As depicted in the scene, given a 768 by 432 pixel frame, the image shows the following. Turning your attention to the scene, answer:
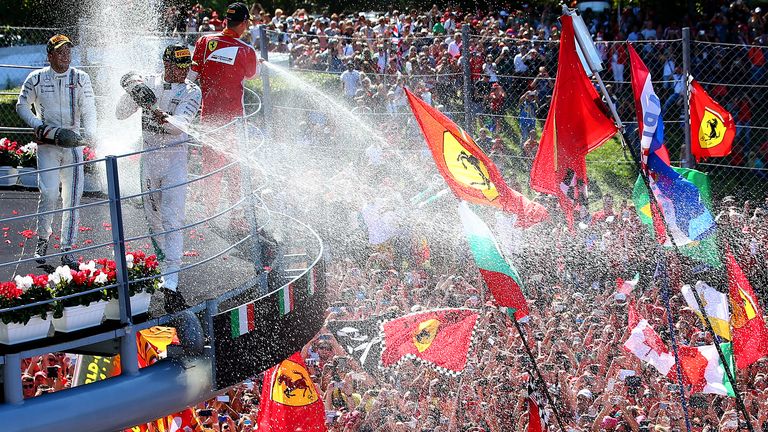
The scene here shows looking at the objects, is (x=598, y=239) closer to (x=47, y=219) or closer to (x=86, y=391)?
→ (x=47, y=219)

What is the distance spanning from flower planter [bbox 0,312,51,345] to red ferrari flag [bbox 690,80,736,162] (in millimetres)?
8837

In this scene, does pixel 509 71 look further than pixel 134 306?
Yes

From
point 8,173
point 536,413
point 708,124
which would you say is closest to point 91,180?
point 8,173

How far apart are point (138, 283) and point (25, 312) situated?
682 millimetres

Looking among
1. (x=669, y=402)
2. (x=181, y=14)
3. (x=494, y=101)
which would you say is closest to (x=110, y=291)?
(x=669, y=402)

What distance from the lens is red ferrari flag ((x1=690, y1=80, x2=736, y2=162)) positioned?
12.8 metres

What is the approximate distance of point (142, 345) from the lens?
7738 millimetres

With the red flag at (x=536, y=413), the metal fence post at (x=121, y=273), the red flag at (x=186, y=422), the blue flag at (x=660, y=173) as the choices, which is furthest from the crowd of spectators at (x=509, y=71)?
the metal fence post at (x=121, y=273)

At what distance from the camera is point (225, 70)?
7.95 meters

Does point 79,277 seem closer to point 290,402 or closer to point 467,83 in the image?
point 290,402

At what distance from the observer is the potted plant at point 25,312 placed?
573 cm

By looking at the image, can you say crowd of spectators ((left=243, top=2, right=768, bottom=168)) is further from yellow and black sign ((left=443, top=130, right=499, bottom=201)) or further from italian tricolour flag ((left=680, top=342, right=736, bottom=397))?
yellow and black sign ((left=443, top=130, right=499, bottom=201))

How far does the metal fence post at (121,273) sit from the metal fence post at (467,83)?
305 inches

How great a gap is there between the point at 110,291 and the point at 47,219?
1626 millimetres
